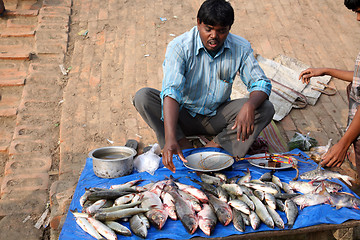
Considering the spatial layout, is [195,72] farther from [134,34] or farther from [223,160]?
[134,34]

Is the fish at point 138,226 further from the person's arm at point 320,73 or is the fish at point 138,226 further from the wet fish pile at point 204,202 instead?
the person's arm at point 320,73

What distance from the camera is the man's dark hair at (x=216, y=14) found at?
131 inches

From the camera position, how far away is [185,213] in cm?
293

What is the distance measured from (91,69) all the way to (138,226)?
138 inches

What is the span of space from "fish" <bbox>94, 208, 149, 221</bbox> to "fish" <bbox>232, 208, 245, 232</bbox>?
63 centimetres

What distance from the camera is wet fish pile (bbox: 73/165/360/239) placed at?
287 centimetres

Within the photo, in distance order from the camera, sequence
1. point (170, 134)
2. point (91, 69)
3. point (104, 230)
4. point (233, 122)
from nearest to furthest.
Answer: point (104, 230), point (170, 134), point (233, 122), point (91, 69)

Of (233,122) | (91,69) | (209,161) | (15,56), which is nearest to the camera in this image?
(209,161)

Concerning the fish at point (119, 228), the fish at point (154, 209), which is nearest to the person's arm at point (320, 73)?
the fish at point (154, 209)

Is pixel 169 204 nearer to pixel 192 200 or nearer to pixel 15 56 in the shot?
pixel 192 200

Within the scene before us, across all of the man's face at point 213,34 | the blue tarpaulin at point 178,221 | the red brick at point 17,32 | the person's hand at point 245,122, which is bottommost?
→ the blue tarpaulin at point 178,221

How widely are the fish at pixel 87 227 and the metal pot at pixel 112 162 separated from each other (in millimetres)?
679

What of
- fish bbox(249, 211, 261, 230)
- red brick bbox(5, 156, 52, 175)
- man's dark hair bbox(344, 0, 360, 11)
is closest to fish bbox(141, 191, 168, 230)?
fish bbox(249, 211, 261, 230)

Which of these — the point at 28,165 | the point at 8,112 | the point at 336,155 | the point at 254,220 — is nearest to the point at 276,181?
the point at 336,155
